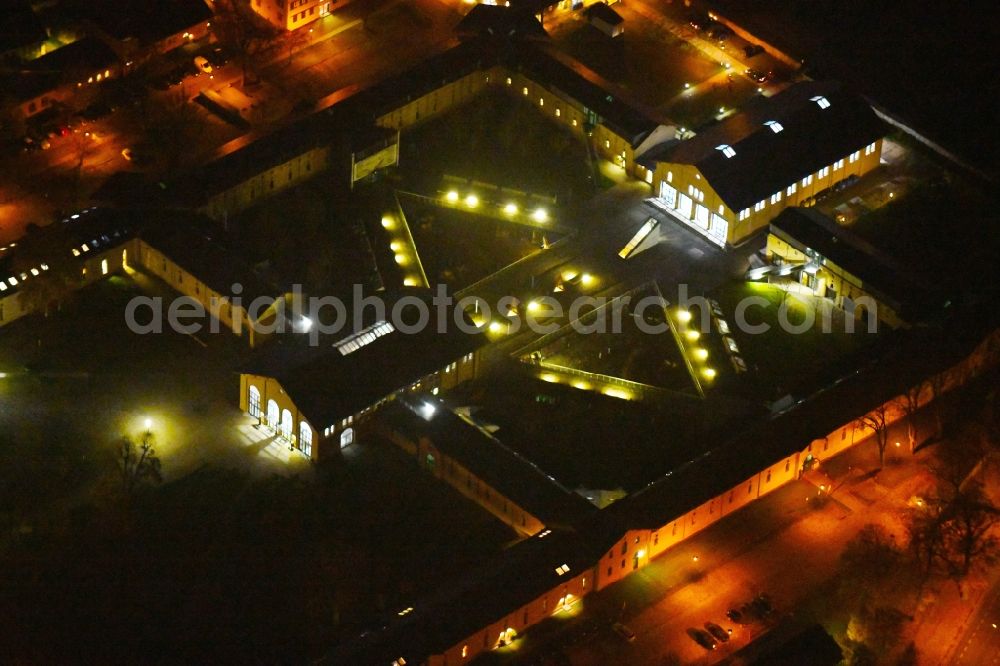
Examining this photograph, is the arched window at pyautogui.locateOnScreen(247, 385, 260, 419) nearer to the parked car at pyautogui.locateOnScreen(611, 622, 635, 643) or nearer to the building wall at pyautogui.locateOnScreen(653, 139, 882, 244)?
the parked car at pyautogui.locateOnScreen(611, 622, 635, 643)

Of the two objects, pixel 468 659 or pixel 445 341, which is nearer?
pixel 468 659

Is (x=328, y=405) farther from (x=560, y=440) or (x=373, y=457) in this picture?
(x=560, y=440)

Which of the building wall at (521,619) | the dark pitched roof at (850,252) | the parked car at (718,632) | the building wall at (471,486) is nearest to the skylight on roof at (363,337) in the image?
the building wall at (471,486)

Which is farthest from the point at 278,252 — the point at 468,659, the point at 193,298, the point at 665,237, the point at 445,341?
the point at 468,659

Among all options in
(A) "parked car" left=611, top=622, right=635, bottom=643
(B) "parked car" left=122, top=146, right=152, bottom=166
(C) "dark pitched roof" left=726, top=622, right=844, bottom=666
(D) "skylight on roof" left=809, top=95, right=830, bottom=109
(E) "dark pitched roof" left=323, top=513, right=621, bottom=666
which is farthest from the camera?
(D) "skylight on roof" left=809, top=95, right=830, bottom=109

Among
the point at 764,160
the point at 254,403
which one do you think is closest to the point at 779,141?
the point at 764,160

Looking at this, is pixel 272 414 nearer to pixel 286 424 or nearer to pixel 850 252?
pixel 286 424

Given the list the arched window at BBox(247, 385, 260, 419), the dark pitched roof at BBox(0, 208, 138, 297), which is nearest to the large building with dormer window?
the arched window at BBox(247, 385, 260, 419)
